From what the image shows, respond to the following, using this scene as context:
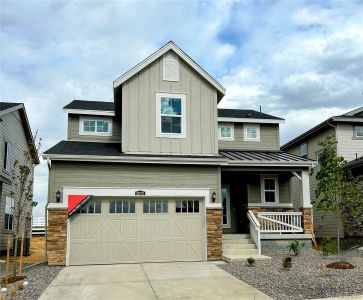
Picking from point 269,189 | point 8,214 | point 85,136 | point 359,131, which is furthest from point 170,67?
point 359,131

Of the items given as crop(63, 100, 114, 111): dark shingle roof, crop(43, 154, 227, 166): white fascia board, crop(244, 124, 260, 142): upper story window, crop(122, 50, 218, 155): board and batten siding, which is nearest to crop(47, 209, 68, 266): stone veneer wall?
crop(43, 154, 227, 166): white fascia board

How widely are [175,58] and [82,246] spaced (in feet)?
24.8

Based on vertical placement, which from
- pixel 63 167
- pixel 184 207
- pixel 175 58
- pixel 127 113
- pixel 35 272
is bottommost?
pixel 35 272

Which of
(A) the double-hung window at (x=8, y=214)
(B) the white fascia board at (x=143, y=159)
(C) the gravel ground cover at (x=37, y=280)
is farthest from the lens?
(A) the double-hung window at (x=8, y=214)

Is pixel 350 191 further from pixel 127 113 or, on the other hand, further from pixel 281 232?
pixel 127 113

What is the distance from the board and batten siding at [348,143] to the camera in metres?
21.6

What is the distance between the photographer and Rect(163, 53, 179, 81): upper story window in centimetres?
1595

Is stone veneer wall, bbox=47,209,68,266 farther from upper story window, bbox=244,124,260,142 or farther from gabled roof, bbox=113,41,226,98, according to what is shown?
upper story window, bbox=244,124,260,142

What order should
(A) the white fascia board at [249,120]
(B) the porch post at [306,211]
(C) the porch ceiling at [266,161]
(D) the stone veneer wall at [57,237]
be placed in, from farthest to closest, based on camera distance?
1. (A) the white fascia board at [249,120]
2. (B) the porch post at [306,211]
3. (C) the porch ceiling at [266,161]
4. (D) the stone veneer wall at [57,237]

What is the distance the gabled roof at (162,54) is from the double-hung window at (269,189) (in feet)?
17.3

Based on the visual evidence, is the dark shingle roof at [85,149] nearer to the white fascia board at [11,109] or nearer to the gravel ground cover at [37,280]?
the white fascia board at [11,109]

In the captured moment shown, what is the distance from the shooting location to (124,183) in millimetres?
14711

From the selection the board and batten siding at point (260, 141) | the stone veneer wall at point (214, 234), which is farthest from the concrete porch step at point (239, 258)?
the board and batten siding at point (260, 141)

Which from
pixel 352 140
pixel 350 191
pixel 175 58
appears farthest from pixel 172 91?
pixel 352 140
